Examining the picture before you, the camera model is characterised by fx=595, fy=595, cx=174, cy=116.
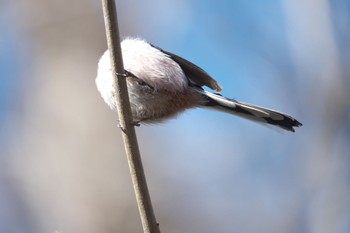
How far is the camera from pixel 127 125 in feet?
5.74

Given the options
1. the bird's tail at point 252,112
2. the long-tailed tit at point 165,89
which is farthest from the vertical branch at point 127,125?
the bird's tail at point 252,112

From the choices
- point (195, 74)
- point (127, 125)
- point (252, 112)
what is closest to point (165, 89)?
point (195, 74)

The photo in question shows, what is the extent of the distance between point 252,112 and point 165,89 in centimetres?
34

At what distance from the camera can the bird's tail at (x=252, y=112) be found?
217 centimetres

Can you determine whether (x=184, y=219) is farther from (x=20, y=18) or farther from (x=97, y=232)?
(x=20, y=18)

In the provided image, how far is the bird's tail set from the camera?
2166 millimetres

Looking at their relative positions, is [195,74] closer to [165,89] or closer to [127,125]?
[165,89]

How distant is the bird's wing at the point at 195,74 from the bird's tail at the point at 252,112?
5 centimetres

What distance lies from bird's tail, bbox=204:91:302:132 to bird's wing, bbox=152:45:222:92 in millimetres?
47

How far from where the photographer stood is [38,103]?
4102 millimetres

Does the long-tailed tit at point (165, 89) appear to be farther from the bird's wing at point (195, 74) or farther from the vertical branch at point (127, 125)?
the vertical branch at point (127, 125)

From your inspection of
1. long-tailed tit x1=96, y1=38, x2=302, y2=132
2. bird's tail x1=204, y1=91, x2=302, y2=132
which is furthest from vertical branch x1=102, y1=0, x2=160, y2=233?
bird's tail x1=204, y1=91, x2=302, y2=132

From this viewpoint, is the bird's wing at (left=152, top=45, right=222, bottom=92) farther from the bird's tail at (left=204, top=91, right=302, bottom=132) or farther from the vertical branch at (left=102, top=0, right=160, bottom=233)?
the vertical branch at (left=102, top=0, right=160, bottom=233)

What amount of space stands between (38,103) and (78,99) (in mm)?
308
